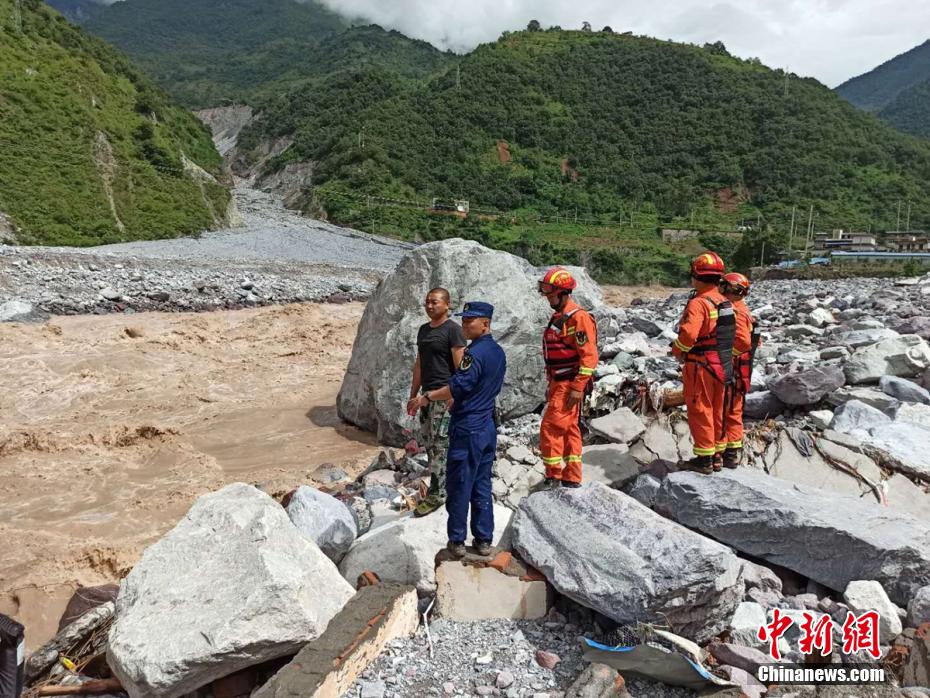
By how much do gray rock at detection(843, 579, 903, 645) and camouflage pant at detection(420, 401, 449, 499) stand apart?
107 inches

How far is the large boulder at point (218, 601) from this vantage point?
309 cm

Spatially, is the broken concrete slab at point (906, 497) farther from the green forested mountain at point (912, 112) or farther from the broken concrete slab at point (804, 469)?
the green forested mountain at point (912, 112)

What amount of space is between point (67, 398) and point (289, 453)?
14.1 ft

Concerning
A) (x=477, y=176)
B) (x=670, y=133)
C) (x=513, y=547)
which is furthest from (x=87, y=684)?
(x=670, y=133)

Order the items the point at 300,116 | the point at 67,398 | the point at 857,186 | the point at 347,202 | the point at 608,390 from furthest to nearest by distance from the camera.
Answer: the point at 300,116, the point at 857,186, the point at 347,202, the point at 67,398, the point at 608,390

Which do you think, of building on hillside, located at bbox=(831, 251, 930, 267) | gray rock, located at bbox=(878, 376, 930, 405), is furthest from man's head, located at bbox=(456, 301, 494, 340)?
building on hillside, located at bbox=(831, 251, 930, 267)

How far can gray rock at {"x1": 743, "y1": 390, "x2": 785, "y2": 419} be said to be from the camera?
20.5 ft

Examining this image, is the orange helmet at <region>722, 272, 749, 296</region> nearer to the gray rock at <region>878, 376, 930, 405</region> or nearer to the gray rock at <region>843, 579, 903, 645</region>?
the gray rock at <region>843, 579, 903, 645</region>

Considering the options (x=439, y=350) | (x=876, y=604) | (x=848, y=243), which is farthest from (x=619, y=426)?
(x=848, y=243)

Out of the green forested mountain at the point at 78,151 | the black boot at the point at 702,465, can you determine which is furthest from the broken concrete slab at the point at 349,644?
the green forested mountain at the point at 78,151

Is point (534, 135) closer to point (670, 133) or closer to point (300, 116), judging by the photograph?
point (670, 133)

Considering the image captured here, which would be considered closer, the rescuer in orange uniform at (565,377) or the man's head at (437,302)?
the rescuer in orange uniform at (565,377)

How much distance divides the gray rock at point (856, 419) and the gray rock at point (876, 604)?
7.90ft

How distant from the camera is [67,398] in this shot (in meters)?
9.58
